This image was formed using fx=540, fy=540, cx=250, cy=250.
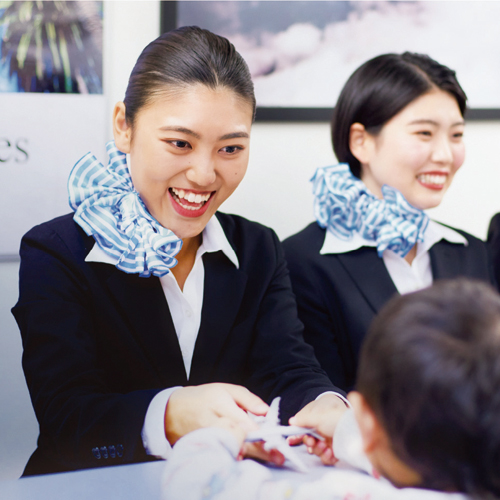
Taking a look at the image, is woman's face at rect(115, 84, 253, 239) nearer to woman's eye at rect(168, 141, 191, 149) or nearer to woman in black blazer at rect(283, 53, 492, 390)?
woman's eye at rect(168, 141, 191, 149)

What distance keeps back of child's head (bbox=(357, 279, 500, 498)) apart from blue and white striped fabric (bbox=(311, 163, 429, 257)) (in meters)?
0.86

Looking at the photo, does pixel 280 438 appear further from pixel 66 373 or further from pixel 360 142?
pixel 360 142

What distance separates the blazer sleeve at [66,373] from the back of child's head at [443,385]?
0.47 metres

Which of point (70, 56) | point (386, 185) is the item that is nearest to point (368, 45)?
point (386, 185)

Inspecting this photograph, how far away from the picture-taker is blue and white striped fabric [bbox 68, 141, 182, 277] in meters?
0.96

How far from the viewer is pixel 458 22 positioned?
163 centimetres

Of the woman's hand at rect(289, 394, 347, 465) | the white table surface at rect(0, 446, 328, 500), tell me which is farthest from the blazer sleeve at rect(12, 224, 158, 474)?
the woman's hand at rect(289, 394, 347, 465)

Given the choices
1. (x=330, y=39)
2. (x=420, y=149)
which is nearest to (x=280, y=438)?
(x=420, y=149)

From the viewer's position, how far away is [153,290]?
3.28ft

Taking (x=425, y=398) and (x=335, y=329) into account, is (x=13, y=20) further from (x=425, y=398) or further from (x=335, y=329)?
(x=425, y=398)

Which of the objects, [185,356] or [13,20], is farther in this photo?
[13,20]

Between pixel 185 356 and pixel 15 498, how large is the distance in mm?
462

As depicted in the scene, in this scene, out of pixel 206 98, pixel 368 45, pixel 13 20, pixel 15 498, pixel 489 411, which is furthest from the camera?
pixel 368 45

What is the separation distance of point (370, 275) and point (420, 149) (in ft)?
1.06
